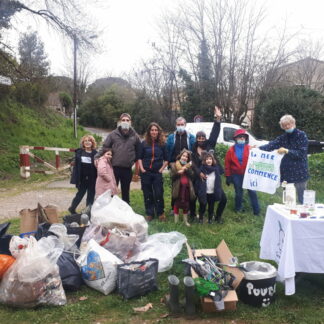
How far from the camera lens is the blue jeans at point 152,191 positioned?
6.15 metres

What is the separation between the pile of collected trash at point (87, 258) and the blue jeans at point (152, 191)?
1.24 metres

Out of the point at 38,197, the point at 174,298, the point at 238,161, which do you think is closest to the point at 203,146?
the point at 238,161

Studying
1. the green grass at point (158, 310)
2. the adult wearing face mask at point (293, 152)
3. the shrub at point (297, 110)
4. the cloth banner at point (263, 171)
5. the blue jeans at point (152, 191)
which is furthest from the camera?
the shrub at point (297, 110)

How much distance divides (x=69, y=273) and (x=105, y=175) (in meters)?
2.32

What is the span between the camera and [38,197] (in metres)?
9.02

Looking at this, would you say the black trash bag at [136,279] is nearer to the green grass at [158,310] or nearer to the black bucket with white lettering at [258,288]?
the green grass at [158,310]

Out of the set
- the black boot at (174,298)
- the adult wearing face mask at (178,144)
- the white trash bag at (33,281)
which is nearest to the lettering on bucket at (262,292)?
the black boot at (174,298)

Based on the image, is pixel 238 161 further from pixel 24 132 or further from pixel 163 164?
pixel 24 132

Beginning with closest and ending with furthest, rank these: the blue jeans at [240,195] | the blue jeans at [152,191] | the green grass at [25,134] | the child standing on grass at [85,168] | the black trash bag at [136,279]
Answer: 1. the black trash bag at [136,279]
2. the blue jeans at [152,191]
3. the child standing on grass at [85,168]
4. the blue jeans at [240,195]
5. the green grass at [25,134]

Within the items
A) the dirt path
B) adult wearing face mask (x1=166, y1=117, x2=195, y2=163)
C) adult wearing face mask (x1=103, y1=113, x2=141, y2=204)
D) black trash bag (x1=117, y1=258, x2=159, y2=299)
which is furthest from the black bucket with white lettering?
the dirt path

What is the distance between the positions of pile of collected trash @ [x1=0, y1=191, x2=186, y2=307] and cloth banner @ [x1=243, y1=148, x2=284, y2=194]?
1.81 metres

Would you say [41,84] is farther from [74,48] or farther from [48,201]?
[48,201]

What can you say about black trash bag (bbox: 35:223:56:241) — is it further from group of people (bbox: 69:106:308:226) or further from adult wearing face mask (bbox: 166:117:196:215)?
adult wearing face mask (bbox: 166:117:196:215)

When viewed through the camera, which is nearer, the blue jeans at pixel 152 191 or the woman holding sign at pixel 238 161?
the blue jeans at pixel 152 191
